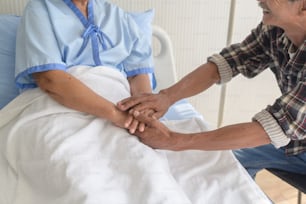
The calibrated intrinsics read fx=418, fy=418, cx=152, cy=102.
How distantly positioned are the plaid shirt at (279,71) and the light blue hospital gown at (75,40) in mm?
325

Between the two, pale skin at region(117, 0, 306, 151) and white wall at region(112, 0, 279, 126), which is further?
white wall at region(112, 0, 279, 126)

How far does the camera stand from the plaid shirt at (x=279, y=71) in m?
1.21

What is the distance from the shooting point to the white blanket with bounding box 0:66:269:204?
1076mm

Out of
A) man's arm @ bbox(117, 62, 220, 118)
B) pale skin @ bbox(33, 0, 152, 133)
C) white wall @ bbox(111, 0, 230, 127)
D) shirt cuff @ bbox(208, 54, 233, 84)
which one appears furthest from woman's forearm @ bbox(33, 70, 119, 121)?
white wall @ bbox(111, 0, 230, 127)

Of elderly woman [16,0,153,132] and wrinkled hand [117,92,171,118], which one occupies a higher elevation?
elderly woman [16,0,153,132]

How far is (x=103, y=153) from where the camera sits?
3.96ft

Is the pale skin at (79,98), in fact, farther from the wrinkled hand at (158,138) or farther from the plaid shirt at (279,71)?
the plaid shirt at (279,71)

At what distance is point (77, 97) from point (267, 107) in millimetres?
598

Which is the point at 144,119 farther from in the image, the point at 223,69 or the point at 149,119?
the point at 223,69

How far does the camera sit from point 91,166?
3.71ft

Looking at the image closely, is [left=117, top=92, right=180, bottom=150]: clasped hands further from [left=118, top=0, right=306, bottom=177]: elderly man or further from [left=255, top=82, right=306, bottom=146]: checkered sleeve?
[left=255, top=82, right=306, bottom=146]: checkered sleeve

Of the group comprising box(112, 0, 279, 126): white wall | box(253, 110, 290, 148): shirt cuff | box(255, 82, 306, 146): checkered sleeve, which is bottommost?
box(112, 0, 279, 126): white wall

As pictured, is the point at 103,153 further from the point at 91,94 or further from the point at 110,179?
the point at 91,94

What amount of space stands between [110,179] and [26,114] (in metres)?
0.40
